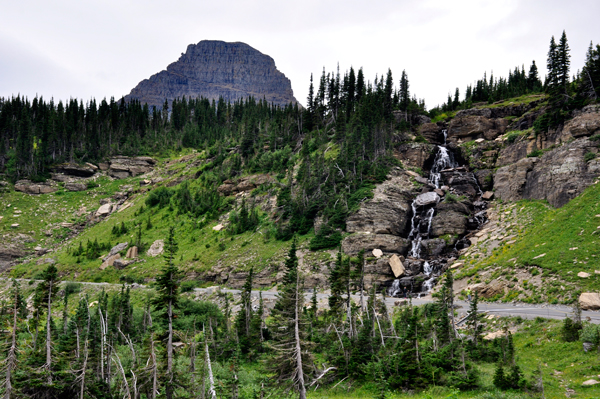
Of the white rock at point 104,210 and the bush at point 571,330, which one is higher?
the white rock at point 104,210

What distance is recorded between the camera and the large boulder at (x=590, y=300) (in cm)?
3020

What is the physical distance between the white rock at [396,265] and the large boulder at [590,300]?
76.8 ft

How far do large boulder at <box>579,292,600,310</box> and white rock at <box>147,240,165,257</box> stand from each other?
69.6m

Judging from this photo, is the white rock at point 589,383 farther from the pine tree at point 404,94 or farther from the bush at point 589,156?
the pine tree at point 404,94

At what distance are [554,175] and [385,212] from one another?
87.1ft

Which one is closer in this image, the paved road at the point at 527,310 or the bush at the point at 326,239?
the paved road at the point at 527,310

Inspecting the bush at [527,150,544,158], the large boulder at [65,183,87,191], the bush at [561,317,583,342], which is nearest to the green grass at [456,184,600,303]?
the bush at [561,317,583,342]

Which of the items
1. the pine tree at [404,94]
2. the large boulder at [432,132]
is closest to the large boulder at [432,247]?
the large boulder at [432,132]

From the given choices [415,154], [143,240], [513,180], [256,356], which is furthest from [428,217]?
[143,240]

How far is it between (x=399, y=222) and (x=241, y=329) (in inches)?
1425

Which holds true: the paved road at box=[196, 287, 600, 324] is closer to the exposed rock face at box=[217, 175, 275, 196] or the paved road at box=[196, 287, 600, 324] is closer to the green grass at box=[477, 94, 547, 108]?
the exposed rock face at box=[217, 175, 275, 196]

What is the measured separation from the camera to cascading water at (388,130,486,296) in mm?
50816

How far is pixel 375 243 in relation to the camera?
58.0m

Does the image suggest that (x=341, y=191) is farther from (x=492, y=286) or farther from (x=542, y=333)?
(x=542, y=333)
